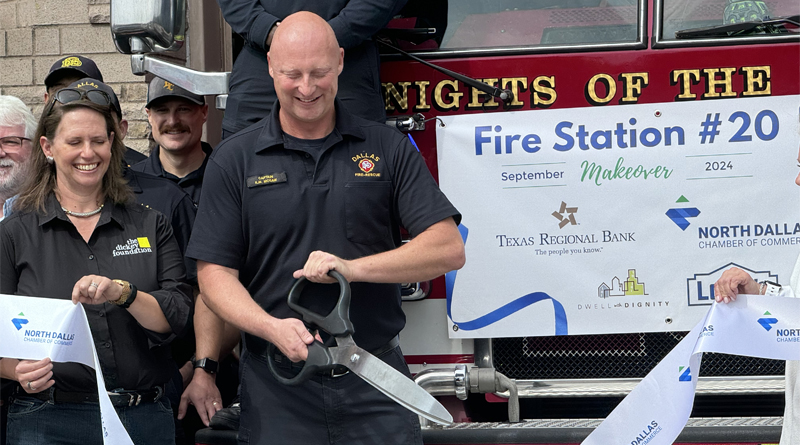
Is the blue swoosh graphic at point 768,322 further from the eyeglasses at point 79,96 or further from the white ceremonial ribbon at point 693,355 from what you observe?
the eyeglasses at point 79,96

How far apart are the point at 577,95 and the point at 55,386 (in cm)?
205

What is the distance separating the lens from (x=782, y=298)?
8.54 feet

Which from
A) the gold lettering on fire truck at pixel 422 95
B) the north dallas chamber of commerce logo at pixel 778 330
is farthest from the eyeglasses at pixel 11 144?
the north dallas chamber of commerce logo at pixel 778 330

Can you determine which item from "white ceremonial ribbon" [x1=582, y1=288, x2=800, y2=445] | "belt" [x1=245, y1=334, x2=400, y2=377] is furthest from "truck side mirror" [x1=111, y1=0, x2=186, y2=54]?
"white ceremonial ribbon" [x1=582, y1=288, x2=800, y2=445]

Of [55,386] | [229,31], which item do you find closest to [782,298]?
[55,386]

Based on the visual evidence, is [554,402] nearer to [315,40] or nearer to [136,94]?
[315,40]

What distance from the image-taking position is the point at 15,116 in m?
3.49

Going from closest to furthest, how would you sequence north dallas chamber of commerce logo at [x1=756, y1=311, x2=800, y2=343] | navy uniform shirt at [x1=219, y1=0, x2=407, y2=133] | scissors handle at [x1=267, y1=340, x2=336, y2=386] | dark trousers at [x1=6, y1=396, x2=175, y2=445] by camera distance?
scissors handle at [x1=267, y1=340, x2=336, y2=386] → north dallas chamber of commerce logo at [x1=756, y1=311, x2=800, y2=343] → dark trousers at [x1=6, y1=396, x2=175, y2=445] → navy uniform shirt at [x1=219, y1=0, x2=407, y2=133]

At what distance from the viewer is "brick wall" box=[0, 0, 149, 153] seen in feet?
22.6

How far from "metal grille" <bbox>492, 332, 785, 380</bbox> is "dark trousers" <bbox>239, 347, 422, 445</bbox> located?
854 millimetres

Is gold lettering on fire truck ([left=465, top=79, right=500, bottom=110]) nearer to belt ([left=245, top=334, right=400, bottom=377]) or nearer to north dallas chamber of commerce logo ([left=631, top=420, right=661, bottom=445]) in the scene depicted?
belt ([left=245, top=334, right=400, bottom=377])

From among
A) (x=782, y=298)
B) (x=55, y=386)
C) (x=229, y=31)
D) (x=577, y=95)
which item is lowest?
(x=55, y=386)

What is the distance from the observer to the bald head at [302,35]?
2688 mm

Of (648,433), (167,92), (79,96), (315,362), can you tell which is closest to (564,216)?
(648,433)
